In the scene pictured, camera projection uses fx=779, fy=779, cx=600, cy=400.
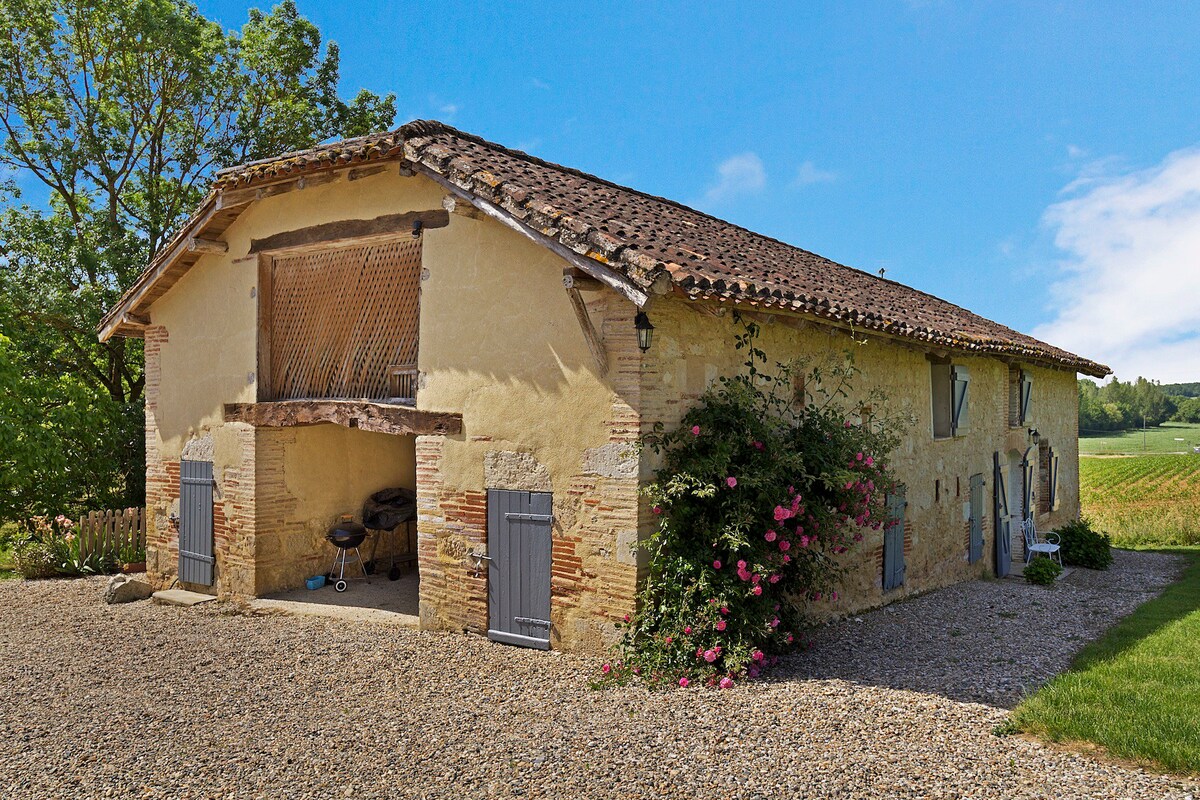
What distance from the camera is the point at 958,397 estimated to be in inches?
436

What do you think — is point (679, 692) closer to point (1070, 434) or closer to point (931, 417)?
point (931, 417)

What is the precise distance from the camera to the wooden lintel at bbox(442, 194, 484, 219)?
24.6 feet

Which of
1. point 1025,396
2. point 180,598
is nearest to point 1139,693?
point 1025,396

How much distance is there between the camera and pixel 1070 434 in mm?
17609

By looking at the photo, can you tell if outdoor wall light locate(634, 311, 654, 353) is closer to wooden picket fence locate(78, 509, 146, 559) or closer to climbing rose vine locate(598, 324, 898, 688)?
climbing rose vine locate(598, 324, 898, 688)

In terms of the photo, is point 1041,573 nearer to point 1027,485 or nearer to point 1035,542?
point 1035,542

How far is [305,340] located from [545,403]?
3.94 meters

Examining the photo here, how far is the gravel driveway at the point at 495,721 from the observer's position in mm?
4422

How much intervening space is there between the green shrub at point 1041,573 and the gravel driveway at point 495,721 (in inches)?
153

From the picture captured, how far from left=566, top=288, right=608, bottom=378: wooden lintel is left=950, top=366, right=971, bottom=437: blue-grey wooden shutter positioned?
6.53 m

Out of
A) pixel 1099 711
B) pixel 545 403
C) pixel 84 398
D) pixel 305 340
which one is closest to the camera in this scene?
pixel 1099 711

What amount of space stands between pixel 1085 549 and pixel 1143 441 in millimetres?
76284

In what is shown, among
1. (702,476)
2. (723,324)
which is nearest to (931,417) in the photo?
(723,324)

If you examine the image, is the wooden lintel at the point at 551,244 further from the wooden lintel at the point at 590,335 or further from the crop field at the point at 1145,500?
the crop field at the point at 1145,500
